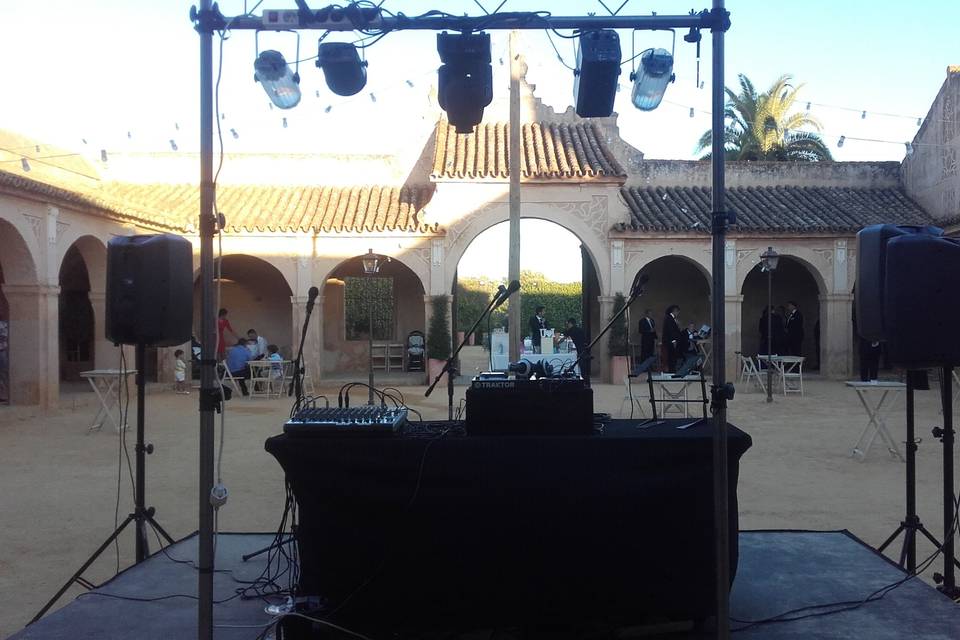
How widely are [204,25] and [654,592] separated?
3035mm

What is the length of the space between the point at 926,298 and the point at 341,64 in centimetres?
295

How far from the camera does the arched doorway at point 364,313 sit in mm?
18156

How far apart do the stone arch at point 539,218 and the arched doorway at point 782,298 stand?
4.87m

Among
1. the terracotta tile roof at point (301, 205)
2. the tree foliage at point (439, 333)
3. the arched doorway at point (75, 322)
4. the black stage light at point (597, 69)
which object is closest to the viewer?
the black stage light at point (597, 69)

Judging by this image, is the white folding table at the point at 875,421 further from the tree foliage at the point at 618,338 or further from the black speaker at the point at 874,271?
the tree foliage at the point at 618,338

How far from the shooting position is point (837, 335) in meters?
16.3

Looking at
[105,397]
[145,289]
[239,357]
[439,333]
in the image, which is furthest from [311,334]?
[145,289]

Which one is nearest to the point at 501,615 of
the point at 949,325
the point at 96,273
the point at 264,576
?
the point at 264,576

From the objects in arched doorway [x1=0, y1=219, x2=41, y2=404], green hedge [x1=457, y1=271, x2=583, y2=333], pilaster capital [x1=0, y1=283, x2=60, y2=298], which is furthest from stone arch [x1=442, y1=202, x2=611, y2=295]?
green hedge [x1=457, y1=271, x2=583, y2=333]

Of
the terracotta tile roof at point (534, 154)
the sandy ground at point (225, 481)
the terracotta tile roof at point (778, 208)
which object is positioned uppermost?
the terracotta tile roof at point (534, 154)

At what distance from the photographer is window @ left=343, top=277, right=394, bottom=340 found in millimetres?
18219

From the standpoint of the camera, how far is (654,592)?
319cm

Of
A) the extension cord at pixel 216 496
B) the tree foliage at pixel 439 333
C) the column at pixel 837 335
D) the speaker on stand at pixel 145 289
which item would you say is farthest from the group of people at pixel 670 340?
the extension cord at pixel 216 496

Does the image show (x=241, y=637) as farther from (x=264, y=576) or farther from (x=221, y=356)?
(x=221, y=356)
